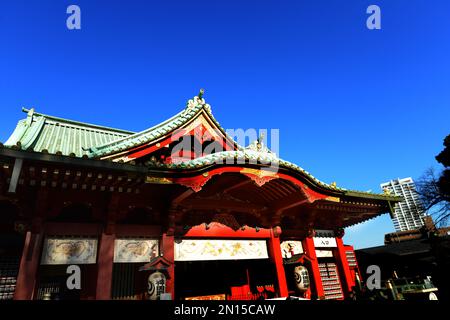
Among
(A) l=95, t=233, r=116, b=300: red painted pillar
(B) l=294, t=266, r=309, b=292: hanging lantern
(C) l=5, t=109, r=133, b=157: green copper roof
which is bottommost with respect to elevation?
(B) l=294, t=266, r=309, b=292: hanging lantern

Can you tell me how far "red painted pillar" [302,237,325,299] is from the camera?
1212 centimetres

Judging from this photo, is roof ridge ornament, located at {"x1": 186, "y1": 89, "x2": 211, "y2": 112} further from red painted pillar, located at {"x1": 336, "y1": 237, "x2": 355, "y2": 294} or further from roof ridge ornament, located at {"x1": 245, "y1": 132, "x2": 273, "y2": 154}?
red painted pillar, located at {"x1": 336, "y1": 237, "x2": 355, "y2": 294}

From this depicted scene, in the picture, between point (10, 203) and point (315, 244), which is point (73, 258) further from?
point (315, 244)

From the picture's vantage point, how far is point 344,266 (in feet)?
44.2

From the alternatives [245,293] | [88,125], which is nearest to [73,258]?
[245,293]

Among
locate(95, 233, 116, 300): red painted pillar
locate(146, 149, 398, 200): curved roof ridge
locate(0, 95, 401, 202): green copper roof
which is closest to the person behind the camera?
locate(95, 233, 116, 300): red painted pillar

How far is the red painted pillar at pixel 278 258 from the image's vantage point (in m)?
11.0

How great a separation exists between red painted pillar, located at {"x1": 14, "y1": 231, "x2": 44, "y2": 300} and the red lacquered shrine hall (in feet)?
0.08

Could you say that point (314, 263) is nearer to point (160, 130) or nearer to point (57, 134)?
point (160, 130)

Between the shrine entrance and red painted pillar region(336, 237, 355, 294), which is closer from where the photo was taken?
the shrine entrance

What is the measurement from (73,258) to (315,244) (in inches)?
407

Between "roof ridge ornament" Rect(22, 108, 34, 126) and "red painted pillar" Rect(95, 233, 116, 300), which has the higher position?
"roof ridge ornament" Rect(22, 108, 34, 126)

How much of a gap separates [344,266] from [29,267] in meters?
13.0

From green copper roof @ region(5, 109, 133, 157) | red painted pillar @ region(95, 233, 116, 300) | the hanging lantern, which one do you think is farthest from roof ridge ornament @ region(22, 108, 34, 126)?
the hanging lantern
